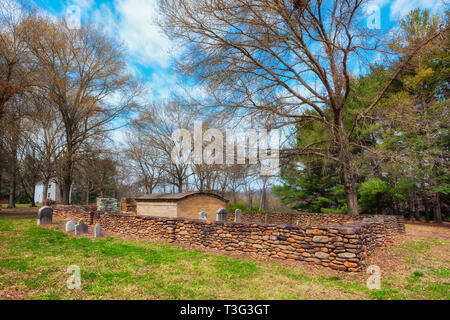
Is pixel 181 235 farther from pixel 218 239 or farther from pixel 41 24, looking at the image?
pixel 41 24

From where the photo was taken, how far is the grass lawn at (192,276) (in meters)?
4.24

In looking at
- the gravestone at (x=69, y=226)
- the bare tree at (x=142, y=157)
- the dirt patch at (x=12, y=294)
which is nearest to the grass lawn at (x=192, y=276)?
the dirt patch at (x=12, y=294)

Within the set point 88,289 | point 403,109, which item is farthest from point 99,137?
point 403,109

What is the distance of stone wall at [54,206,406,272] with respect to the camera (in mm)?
5793

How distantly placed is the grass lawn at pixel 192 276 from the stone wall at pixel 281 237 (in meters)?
0.35

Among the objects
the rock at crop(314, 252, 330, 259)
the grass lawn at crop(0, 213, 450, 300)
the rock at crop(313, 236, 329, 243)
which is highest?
the rock at crop(313, 236, 329, 243)

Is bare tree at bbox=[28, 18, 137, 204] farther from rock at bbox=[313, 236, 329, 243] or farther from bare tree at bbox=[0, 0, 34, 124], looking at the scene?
rock at bbox=[313, 236, 329, 243]

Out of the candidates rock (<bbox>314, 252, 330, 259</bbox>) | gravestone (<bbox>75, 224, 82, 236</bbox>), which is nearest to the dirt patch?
rock (<bbox>314, 252, 330, 259</bbox>)

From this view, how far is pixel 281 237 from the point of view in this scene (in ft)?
22.1

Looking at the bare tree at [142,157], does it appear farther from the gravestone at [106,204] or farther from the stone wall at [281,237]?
the stone wall at [281,237]

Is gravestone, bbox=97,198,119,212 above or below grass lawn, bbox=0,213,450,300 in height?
above

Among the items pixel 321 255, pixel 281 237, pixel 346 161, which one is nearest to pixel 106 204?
pixel 281 237

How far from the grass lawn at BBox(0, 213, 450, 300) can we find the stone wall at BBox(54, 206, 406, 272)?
13.7 inches
